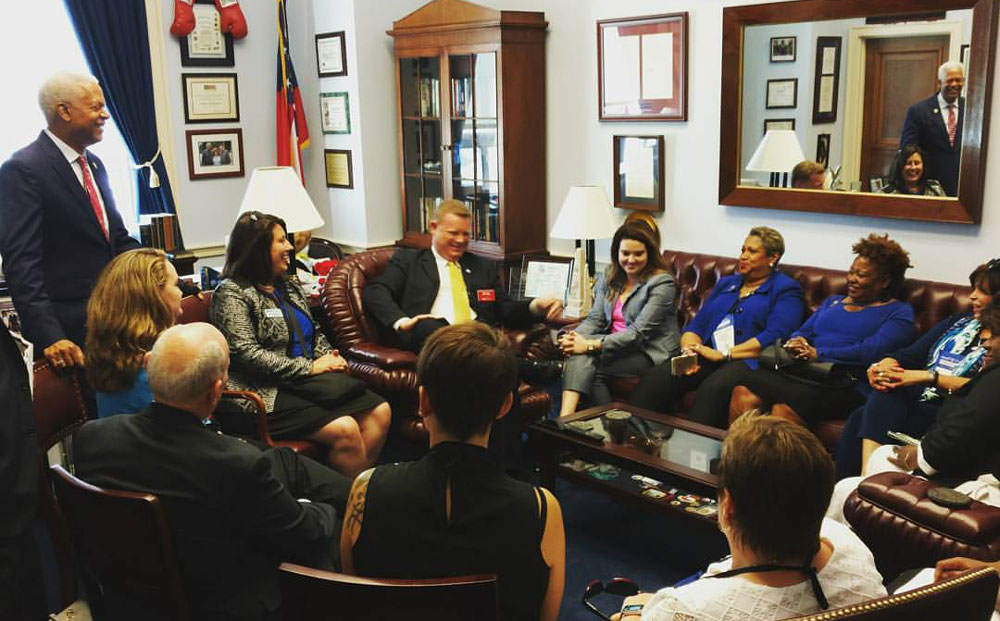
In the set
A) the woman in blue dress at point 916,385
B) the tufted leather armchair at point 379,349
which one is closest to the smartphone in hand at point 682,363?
the tufted leather armchair at point 379,349

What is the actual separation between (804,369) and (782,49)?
169 centimetres

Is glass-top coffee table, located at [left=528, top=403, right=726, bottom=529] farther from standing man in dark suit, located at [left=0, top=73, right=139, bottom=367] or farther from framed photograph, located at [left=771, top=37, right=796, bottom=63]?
framed photograph, located at [left=771, top=37, right=796, bottom=63]

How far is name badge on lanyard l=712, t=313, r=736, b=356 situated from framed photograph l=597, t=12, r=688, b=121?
4.16ft

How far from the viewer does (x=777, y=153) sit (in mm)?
Result: 4570

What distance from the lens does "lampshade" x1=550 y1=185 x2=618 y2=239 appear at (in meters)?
4.78

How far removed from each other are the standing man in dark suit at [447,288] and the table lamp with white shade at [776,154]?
1.29m

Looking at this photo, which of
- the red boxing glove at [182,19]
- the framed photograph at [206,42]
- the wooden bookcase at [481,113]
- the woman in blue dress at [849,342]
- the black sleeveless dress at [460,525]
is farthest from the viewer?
the framed photograph at [206,42]

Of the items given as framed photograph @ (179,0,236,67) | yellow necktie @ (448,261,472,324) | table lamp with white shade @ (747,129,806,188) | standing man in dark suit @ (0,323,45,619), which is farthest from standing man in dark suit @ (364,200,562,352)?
framed photograph @ (179,0,236,67)

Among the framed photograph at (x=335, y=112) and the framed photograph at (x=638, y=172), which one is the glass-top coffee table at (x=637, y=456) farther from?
the framed photograph at (x=335, y=112)

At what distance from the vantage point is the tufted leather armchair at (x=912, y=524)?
93.8 inches

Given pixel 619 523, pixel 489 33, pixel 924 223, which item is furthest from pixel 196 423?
pixel 489 33

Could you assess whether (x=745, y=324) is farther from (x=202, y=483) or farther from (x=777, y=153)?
(x=202, y=483)

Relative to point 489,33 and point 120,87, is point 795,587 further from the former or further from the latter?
point 120,87

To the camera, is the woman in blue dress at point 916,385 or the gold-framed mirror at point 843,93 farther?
the gold-framed mirror at point 843,93
